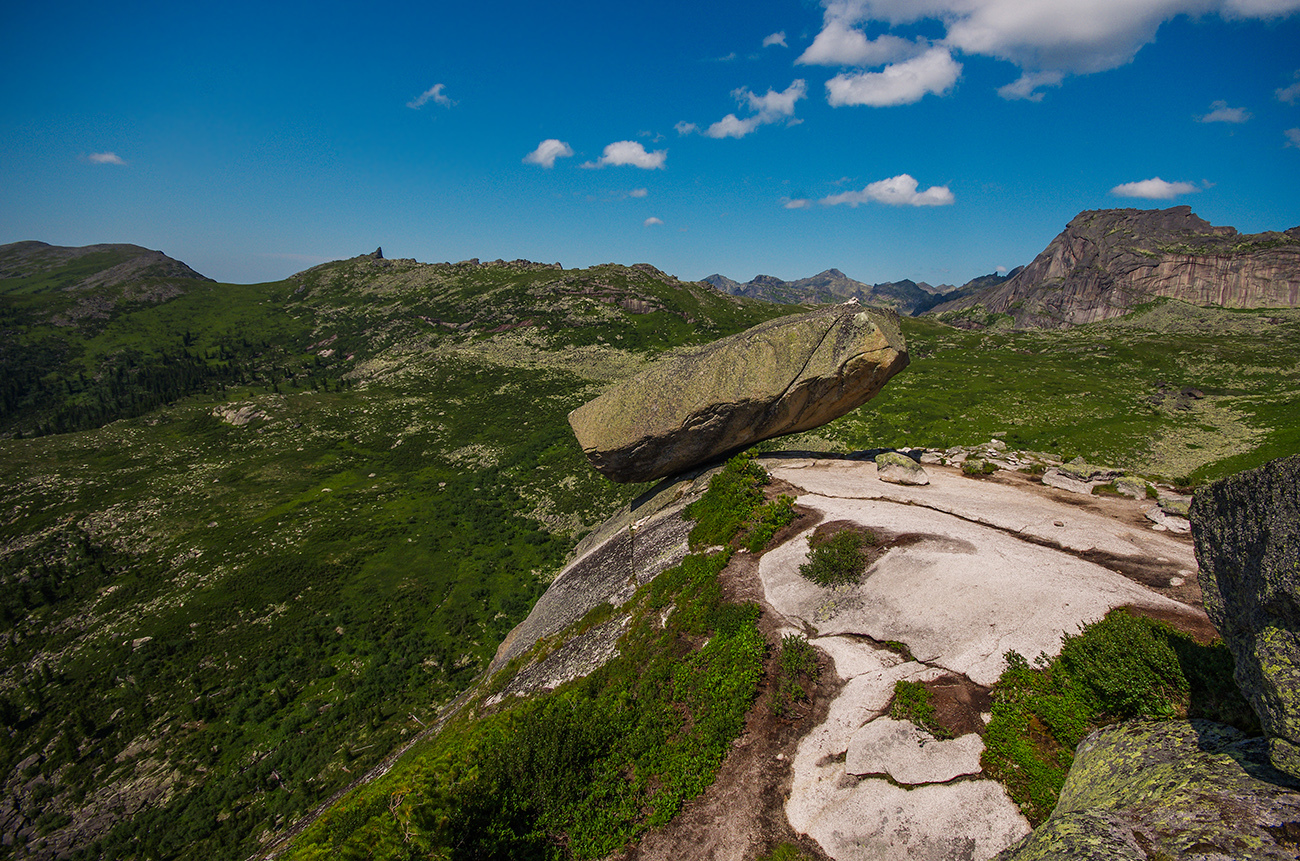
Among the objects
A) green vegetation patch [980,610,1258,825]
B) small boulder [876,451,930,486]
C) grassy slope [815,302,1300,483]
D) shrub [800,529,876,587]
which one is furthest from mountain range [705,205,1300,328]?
green vegetation patch [980,610,1258,825]

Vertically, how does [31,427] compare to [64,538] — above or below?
above

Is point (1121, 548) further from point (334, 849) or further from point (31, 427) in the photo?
point (31, 427)

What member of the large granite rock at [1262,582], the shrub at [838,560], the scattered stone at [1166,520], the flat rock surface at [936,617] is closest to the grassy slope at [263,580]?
the shrub at [838,560]

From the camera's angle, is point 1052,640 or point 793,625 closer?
point 1052,640

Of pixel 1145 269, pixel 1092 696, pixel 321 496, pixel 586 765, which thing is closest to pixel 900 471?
pixel 1092 696

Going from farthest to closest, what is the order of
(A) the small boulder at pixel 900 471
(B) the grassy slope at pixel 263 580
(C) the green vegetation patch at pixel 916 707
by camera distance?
(B) the grassy slope at pixel 263 580, (A) the small boulder at pixel 900 471, (C) the green vegetation patch at pixel 916 707

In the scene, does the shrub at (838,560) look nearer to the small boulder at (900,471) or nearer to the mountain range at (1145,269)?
the small boulder at (900,471)

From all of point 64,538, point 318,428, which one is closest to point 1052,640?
point 64,538

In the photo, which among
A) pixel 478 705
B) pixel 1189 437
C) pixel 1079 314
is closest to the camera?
pixel 478 705
